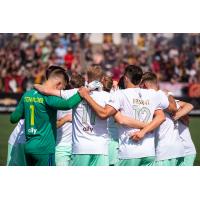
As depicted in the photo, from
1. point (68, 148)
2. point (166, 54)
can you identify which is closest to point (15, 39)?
point (166, 54)

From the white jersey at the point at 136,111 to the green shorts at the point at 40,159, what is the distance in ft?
3.02

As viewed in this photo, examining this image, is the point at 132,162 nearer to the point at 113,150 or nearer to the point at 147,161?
the point at 147,161

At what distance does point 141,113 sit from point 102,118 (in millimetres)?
502

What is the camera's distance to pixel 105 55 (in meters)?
23.5

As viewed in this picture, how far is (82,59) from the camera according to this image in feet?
76.4

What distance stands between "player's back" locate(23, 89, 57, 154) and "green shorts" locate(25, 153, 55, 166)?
2.2 inches

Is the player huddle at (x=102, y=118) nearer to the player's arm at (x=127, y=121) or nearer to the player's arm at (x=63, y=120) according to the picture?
the player's arm at (x=127, y=121)

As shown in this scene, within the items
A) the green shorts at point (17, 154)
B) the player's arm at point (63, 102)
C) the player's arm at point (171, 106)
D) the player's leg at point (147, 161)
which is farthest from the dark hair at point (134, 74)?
the green shorts at point (17, 154)

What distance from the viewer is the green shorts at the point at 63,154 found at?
8906 mm

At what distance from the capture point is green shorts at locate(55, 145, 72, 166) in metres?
8.91

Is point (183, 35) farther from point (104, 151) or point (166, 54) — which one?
point (104, 151)

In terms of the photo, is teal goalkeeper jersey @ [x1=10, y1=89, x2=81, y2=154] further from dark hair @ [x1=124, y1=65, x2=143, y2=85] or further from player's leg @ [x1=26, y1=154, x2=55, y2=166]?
dark hair @ [x1=124, y1=65, x2=143, y2=85]

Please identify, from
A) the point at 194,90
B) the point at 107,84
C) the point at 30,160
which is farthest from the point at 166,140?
the point at 194,90

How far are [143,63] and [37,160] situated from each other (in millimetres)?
16188
